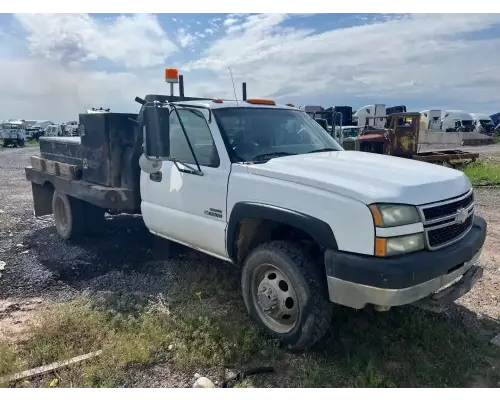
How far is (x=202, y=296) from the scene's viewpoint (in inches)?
170

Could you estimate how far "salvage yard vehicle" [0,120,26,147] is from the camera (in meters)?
33.0

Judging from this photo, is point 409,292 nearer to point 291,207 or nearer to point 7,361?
point 291,207

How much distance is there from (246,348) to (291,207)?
114 cm

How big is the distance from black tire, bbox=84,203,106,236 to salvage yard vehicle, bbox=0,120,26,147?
31.3 meters

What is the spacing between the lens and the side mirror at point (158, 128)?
359cm

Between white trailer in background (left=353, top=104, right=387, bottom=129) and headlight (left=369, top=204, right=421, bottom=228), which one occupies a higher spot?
white trailer in background (left=353, top=104, right=387, bottom=129)

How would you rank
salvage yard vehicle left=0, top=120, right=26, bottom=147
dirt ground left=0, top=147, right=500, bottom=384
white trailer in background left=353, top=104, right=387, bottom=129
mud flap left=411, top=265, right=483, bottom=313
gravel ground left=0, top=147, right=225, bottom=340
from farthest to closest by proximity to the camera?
salvage yard vehicle left=0, top=120, right=26, bottom=147, white trailer in background left=353, top=104, right=387, bottom=129, gravel ground left=0, top=147, right=225, bottom=340, dirt ground left=0, top=147, right=500, bottom=384, mud flap left=411, top=265, right=483, bottom=313

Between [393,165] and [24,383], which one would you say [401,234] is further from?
[24,383]

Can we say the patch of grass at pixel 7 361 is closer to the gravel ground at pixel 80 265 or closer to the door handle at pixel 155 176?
the gravel ground at pixel 80 265

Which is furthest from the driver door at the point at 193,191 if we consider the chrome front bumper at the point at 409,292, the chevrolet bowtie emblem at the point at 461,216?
the chevrolet bowtie emblem at the point at 461,216

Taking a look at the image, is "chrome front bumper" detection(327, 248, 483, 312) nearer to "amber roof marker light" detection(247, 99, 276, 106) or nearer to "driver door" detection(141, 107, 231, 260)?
"driver door" detection(141, 107, 231, 260)

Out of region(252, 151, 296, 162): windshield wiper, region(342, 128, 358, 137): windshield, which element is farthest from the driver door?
region(342, 128, 358, 137): windshield
